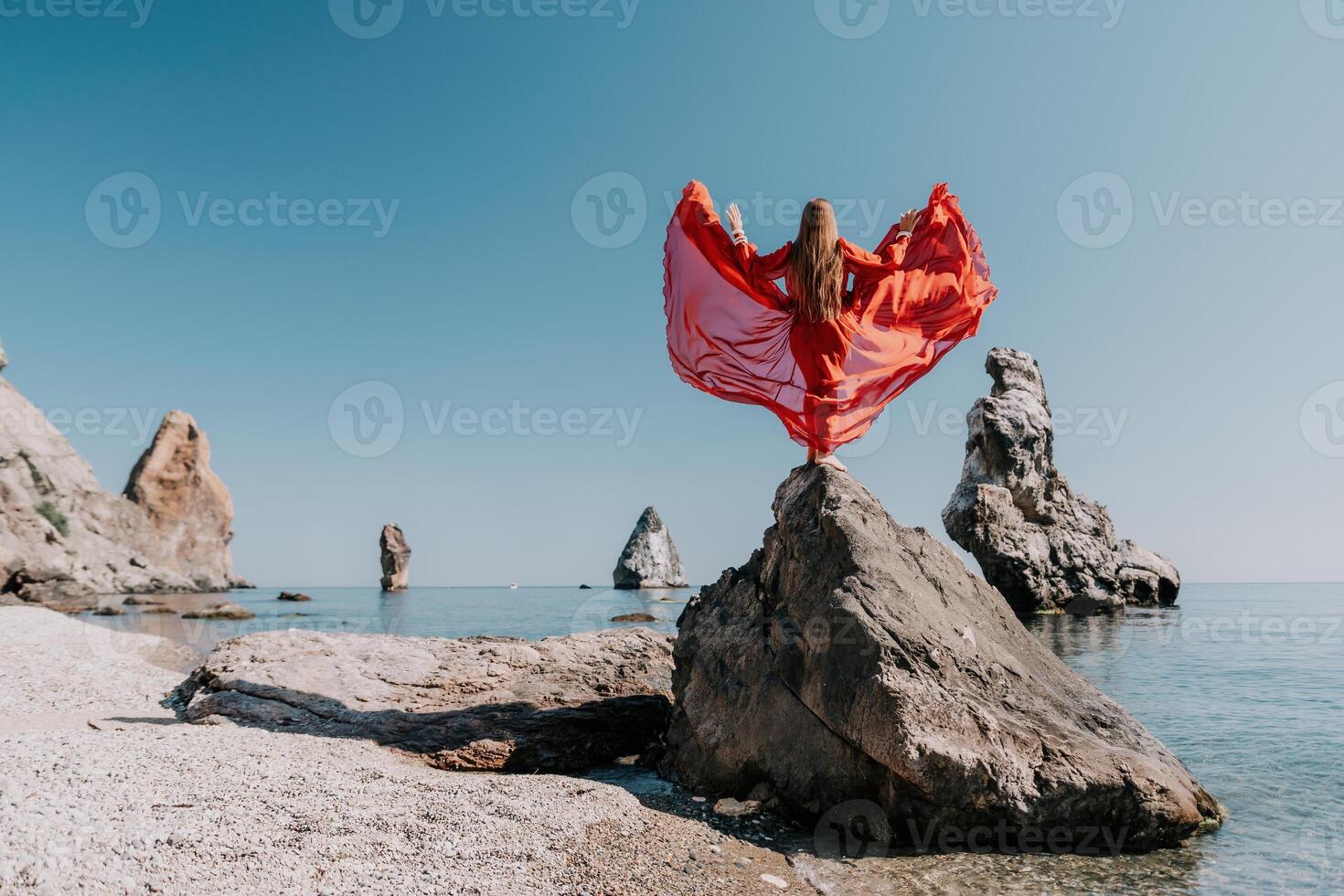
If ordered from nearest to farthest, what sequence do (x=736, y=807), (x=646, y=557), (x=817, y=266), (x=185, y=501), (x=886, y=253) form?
1. (x=736, y=807)
2. (x=817, y=266)
3. (x=886, y=253)
4. (x=185, y=501)
5. (x=646, y=557)

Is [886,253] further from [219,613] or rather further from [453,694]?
[219,613]

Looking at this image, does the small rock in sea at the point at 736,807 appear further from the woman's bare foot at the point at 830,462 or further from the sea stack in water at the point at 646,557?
the sea stack in water at the point at 646,557

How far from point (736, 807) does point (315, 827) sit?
3045 millimetres

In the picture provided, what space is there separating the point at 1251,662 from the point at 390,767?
1765cm

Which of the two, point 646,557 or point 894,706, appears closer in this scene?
point 894,706

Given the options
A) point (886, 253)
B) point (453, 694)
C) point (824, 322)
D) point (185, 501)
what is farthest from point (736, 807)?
point (185, 501)

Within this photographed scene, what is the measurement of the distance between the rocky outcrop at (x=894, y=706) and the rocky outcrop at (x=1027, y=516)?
2654 centimetres

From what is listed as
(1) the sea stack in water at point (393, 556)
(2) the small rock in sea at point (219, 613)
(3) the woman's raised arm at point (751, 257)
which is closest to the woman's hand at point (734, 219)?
(3) the woman's raised arm at point (751, 257)

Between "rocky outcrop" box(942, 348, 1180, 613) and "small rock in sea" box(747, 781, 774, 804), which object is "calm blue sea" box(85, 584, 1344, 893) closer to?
"small rock in sea" box(747, 781, 774, 804)

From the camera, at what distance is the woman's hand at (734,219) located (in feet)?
25.0

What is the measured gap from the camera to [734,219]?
7.65m

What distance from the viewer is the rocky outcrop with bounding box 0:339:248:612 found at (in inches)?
1216

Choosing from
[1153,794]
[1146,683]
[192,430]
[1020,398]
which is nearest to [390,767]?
[1153,794]

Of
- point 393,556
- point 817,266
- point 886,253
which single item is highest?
point 886,253
